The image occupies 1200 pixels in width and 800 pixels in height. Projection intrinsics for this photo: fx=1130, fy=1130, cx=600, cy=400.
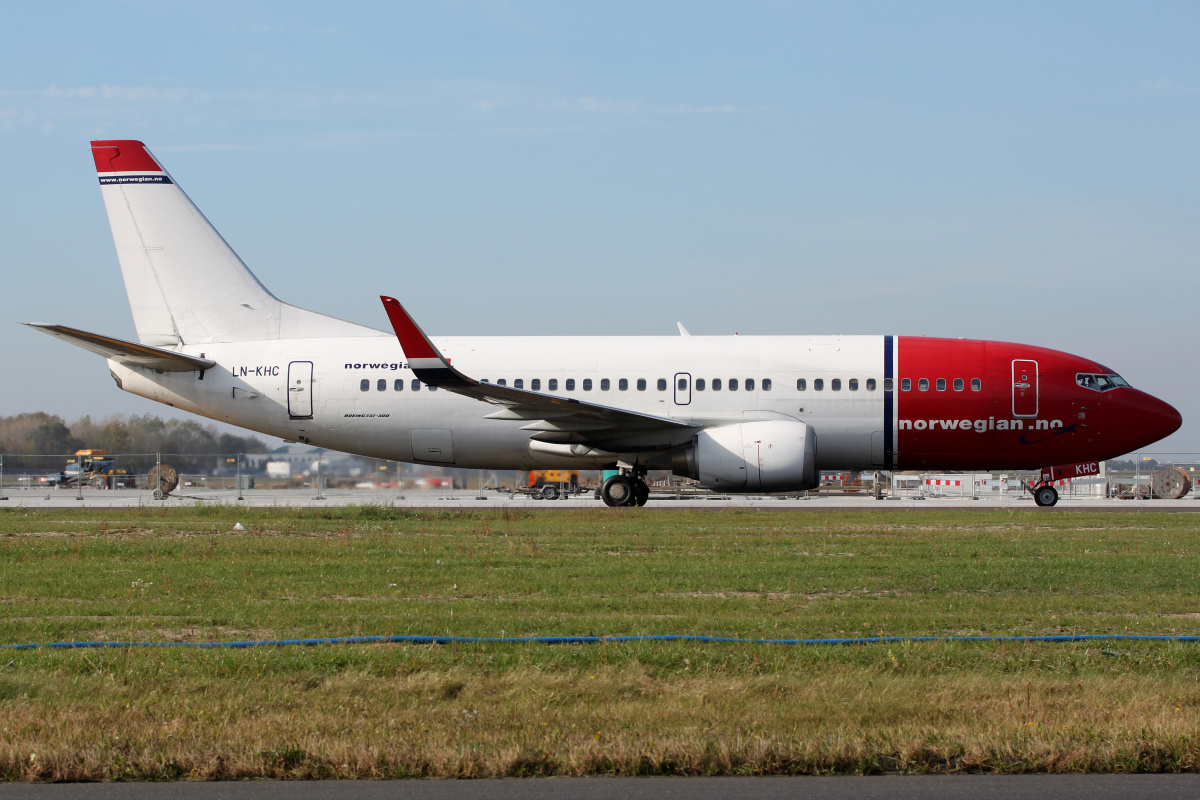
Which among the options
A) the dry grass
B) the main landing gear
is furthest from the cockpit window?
the dry grass

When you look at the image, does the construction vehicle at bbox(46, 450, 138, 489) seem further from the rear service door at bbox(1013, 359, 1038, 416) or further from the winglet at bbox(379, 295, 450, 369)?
the rear service door at bbox(1013, 359, 1038, 416)

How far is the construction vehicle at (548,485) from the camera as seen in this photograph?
1682 inches

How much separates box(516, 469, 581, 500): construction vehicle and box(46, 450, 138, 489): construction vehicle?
1570 cm

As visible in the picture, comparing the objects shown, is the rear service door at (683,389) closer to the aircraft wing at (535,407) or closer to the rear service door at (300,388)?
the aircraft wing at (535,407)

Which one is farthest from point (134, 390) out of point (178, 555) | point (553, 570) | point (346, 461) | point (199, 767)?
point (199, 767)

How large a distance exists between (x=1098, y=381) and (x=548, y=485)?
75.3 ft

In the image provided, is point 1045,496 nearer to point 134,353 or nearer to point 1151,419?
point 1151,419

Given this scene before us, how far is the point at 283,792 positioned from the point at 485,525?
568 inches

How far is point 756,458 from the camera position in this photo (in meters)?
24.2

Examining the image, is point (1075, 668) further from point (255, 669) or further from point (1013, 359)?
point (1013, 359)

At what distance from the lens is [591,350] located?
26.5 meters

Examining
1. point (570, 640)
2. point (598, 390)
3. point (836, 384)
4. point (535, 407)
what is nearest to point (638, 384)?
point (598, 390)

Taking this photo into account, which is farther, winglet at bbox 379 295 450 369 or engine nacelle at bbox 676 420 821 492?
engine nacelle at bbox 676 420 821 492

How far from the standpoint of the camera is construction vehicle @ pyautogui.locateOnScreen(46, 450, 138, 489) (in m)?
46.7
